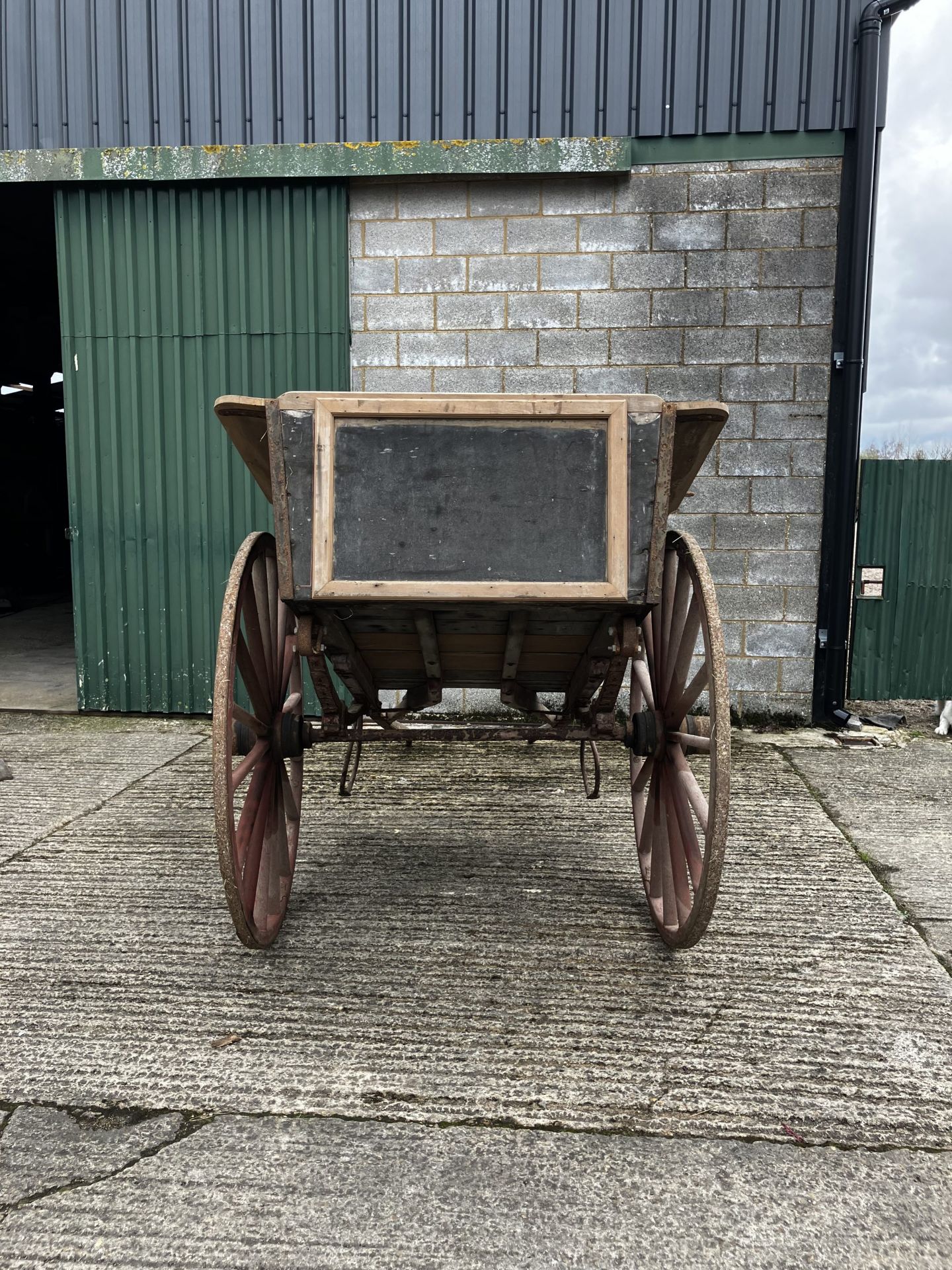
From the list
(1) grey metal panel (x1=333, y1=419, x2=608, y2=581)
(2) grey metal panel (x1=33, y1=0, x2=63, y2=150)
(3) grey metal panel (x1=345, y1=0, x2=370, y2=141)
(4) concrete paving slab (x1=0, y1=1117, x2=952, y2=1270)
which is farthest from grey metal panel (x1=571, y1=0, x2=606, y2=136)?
(4) concrete paving slab (x1=0, y1=1117, x2=952, y2=1270)

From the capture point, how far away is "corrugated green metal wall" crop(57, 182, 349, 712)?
5.04 metres

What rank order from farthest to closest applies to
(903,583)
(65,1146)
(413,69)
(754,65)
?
(903,583) → (413,69) → (754,65) → (65,1146)

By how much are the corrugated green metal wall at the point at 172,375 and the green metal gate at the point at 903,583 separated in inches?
133

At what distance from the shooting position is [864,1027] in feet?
7.18

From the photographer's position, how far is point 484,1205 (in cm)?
162

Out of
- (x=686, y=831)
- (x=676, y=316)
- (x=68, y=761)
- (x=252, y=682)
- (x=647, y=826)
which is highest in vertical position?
(x=676, y=316)

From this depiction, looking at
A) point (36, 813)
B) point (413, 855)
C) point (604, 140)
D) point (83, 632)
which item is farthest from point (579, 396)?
point (83, 632)

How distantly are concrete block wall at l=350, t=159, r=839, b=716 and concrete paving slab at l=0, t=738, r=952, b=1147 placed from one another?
186 centimetres

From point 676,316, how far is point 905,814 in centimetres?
290

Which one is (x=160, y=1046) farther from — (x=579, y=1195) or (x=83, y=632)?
(x=83, y=632)

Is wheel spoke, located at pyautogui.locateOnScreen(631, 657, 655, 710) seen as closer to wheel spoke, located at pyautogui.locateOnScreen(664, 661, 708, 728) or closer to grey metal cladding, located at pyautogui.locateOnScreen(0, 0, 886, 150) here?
wheel spoke, located at pyautogui.locateOnScreen(664, 661, 708, 728)

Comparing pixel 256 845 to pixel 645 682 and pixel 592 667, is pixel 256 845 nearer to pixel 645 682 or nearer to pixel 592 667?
pixel 592 667

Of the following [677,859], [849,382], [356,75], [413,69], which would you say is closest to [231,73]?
[356,75]

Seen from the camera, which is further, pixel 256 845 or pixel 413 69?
pixel 413 69
